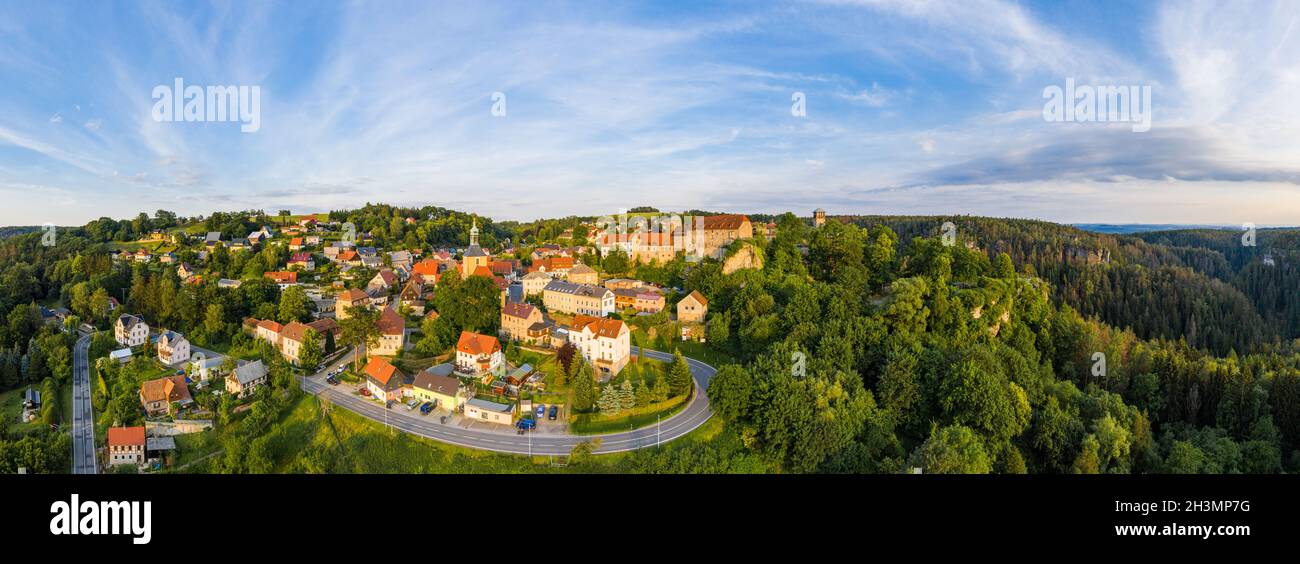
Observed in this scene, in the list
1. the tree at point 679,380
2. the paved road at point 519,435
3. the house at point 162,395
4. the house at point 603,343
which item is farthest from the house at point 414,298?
the tree at point 679,380

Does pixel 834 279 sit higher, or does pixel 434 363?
pixel 834 279

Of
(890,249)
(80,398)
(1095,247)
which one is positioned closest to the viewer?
(80,398)

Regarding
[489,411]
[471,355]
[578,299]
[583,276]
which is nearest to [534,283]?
[583,276]

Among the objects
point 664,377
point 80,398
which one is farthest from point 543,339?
point 80,398

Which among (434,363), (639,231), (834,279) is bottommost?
(434,363)

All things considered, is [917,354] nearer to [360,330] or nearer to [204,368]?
[360,330]

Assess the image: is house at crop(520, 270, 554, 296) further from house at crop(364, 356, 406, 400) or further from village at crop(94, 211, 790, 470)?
house at crop(364, 356, 406, 400)

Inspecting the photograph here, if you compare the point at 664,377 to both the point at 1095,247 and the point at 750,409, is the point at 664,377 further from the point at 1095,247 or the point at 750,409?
the point at 1095,247
